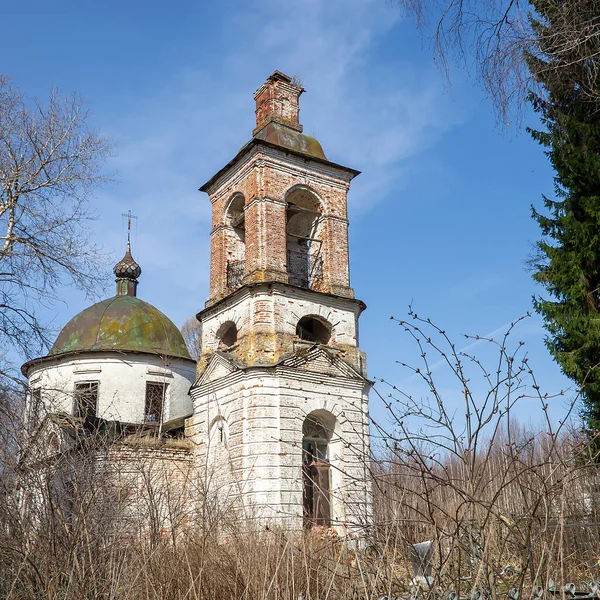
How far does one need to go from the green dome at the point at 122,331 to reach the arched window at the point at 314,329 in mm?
5171

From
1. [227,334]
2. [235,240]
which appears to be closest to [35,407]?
[227,334]

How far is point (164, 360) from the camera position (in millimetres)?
20234

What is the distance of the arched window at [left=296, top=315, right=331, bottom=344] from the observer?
1634 cm

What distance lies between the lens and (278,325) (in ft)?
50.5

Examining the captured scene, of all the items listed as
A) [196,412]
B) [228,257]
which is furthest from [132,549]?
[228,257]

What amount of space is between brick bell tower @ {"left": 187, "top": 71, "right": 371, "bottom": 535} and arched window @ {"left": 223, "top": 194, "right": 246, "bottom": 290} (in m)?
0.03

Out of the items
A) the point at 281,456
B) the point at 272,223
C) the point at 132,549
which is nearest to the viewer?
the point at 132,549

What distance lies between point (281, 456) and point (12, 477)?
7.38 m

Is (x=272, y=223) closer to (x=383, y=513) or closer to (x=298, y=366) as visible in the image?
(x=298, y=366)

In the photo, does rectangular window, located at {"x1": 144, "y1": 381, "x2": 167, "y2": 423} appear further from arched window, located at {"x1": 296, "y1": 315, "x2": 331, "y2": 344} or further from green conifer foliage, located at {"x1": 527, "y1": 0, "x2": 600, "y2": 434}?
green conifer foliage, located at {"x1": 527, "y1": 0, "x2": 600, "y2": 434}

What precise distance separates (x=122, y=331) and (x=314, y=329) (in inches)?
266

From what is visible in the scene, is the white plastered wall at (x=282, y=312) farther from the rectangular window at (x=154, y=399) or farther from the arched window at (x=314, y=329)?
the rectangular window at (x=154, y=399)

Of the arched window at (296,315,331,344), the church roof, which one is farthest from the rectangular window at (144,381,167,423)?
the church roof

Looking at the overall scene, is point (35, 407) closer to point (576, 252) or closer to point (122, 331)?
point (576, 252)
